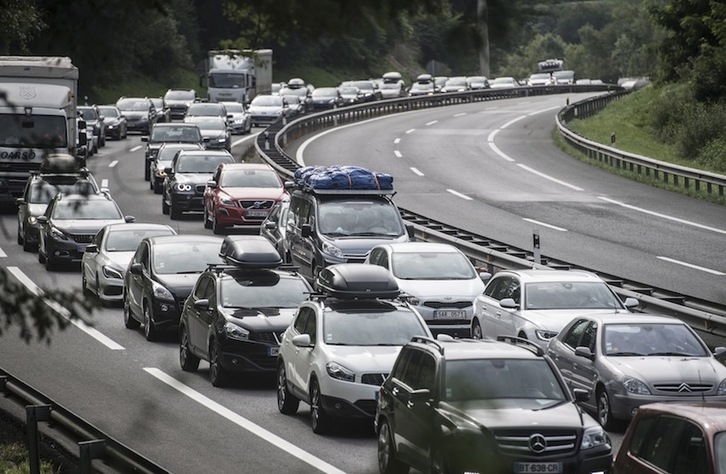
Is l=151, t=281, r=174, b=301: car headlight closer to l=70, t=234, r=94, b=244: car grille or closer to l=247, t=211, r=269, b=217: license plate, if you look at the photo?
l=70, t=234, r=94, b=244: car grille

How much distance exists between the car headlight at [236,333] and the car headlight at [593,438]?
23.8 ft

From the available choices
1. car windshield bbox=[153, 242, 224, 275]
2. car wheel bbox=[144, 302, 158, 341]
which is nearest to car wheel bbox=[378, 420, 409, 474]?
car wheel bbox=[144, 302, 158, 341]

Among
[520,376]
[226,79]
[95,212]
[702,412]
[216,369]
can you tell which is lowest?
[216,369]

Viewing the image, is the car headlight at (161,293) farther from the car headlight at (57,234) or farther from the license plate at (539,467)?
the license plate at (539,467)

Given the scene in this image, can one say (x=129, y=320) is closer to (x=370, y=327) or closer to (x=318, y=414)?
(x=370, y=327)

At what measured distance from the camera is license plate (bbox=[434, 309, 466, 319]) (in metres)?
22.2

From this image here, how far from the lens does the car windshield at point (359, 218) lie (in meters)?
26.2

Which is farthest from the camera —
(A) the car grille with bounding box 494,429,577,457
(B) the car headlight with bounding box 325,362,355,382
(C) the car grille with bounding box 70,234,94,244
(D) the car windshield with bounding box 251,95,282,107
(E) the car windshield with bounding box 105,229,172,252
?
(D) the car windshield with bounding box 251,95,282,107

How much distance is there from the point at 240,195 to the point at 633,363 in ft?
64.9

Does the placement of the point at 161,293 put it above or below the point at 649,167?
below

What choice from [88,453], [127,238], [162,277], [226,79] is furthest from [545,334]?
[226,79]

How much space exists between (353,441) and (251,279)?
17.2 feet

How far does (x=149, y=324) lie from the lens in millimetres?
22812

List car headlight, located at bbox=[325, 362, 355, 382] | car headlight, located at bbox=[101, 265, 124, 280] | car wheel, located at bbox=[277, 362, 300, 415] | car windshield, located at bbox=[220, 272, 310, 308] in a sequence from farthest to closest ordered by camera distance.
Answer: car headlight, located at bbox=[101, 265, 124, 280] < car windshield, located at bbox=[220, 272, 310, 308] < car wheel, located at bbox=[277, 362, 300, 415] < car headlight, located at bbox=[325, 362, 355, 382]
